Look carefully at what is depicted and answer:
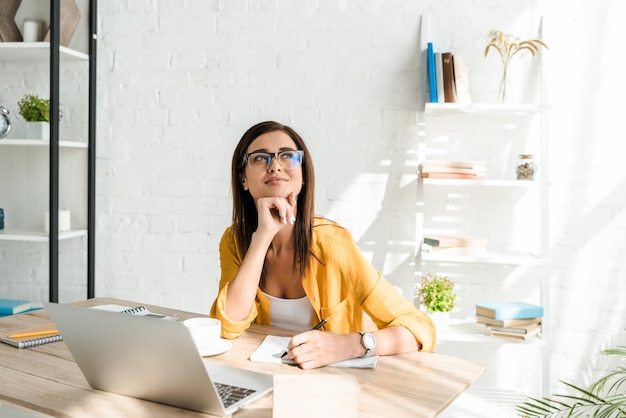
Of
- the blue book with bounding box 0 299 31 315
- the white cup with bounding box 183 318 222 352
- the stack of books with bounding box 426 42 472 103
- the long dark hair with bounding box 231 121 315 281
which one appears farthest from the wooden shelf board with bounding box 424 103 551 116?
the blue book with bounding box 0 299 31 315

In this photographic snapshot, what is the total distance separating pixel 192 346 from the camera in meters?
1.01

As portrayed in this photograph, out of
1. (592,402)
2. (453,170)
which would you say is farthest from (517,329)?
(592,402)

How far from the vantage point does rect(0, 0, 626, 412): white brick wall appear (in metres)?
2.91

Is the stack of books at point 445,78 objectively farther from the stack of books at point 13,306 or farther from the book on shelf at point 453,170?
the stack of books at point 13,306

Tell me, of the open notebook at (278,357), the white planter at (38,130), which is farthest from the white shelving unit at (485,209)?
the white planter at (38,130)

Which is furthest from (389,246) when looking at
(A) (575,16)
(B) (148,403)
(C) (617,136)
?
(B) (148,403)

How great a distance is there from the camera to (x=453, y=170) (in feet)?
8.97

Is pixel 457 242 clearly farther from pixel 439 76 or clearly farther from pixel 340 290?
pixel 340 290

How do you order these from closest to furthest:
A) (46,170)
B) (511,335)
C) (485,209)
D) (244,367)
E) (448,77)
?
(244,367)
(511,335)
(448,77)
(485,209)
(46,170)

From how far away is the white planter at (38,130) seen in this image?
10.2ft

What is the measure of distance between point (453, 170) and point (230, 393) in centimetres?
180

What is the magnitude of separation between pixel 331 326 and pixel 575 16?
6.34ft

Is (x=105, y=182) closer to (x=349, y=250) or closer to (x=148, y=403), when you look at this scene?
(x=349, y=250)

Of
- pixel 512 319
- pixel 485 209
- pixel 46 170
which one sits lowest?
pixel 512 319
